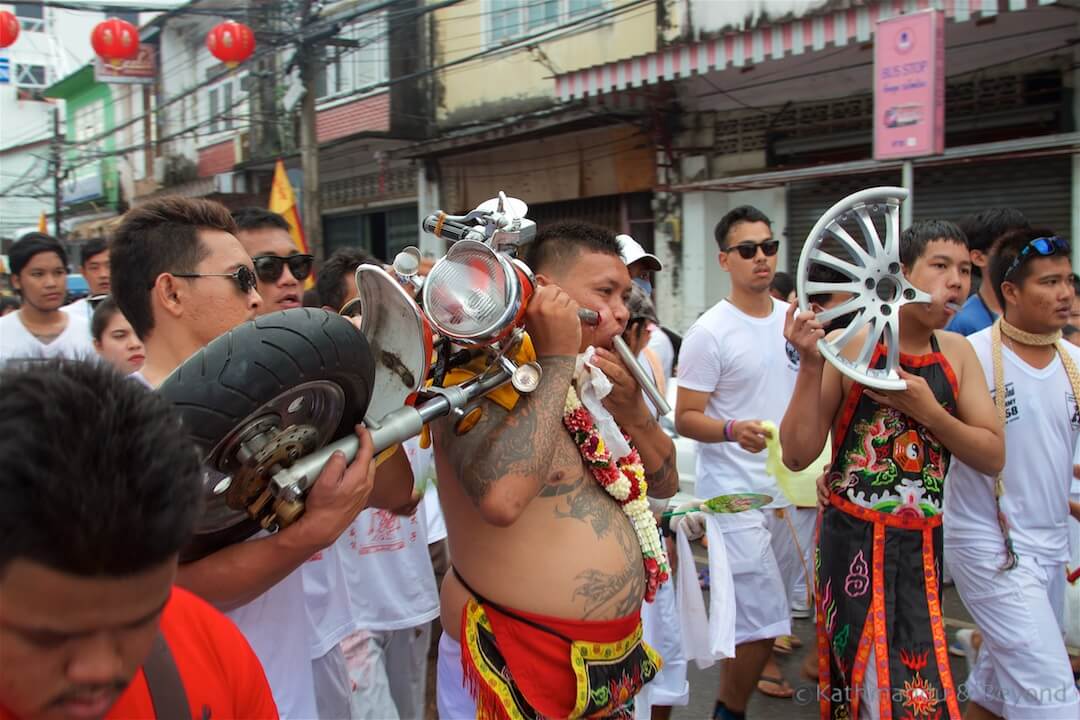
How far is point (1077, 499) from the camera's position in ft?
13.5

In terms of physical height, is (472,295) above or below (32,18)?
below

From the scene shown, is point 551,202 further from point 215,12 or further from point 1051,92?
point 1051,92

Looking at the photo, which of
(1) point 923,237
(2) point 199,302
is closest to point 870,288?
(1) point 923,237

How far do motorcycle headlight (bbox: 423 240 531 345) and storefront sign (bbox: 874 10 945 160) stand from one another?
4145 millimetres

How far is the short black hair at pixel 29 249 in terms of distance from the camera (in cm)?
547

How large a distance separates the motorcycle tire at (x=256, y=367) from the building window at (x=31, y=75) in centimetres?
3881

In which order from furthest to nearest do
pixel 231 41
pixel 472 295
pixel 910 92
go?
pixel 231 41 → pixel 910 92 → pixel 472 295

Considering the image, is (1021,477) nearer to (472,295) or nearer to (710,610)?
(710,610)

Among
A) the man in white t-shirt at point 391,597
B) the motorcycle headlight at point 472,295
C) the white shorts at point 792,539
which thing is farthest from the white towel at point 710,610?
the motorcycle headlight at point 472,295

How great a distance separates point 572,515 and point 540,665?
39 centimetres

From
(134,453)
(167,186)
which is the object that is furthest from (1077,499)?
(167,186)

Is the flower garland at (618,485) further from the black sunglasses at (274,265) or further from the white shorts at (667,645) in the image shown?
the black sunglasses at (274,265)

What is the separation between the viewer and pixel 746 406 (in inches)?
170

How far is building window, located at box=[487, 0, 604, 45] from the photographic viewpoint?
1345 centimetres
